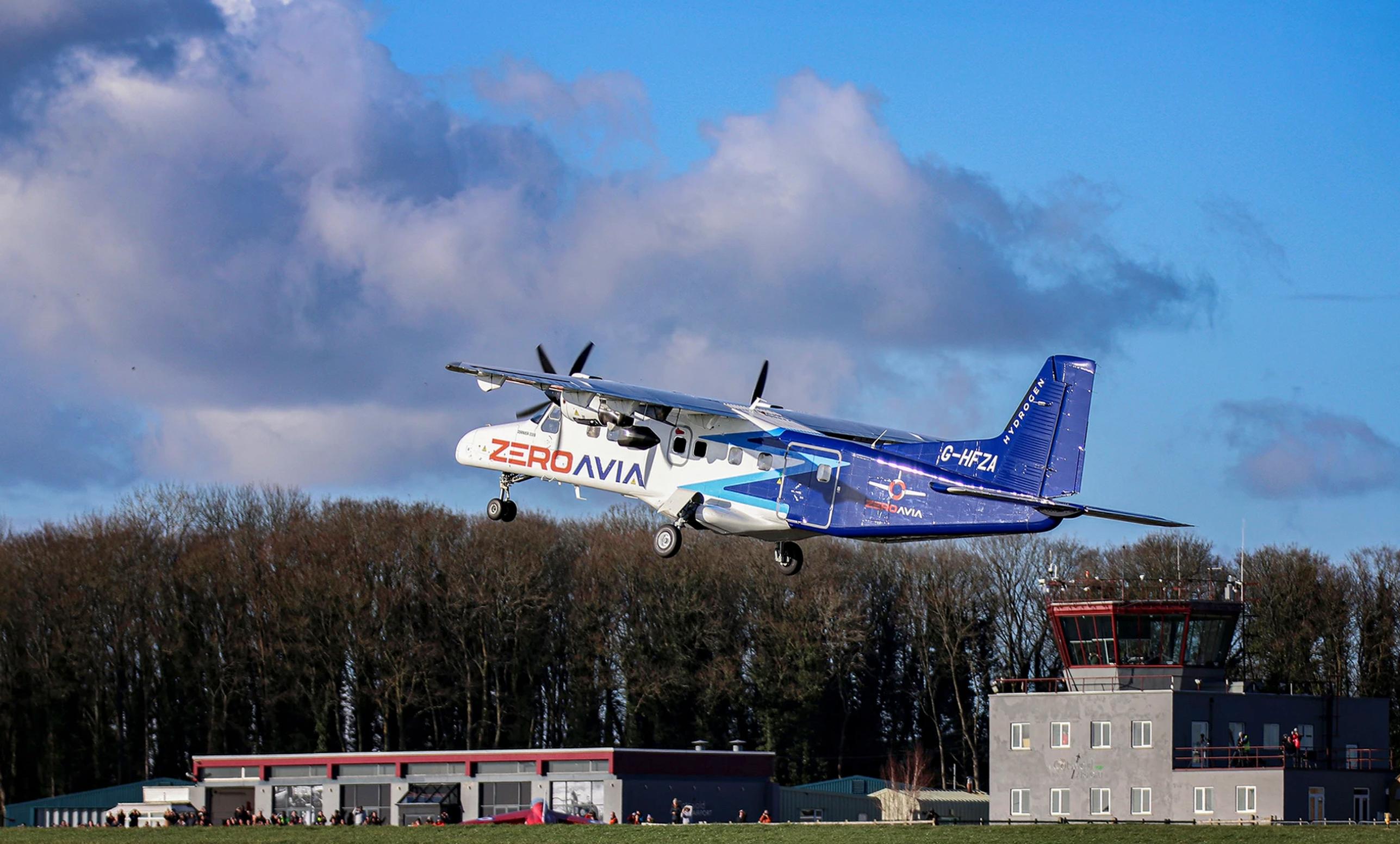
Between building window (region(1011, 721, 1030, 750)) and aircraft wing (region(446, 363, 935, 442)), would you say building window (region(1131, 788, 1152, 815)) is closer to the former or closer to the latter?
building window (region(1011, 721, 1030, 750))

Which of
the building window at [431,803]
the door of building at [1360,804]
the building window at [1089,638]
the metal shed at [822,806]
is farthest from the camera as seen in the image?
the metal shed at [822,806]

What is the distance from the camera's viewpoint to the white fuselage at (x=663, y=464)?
38.8 meters

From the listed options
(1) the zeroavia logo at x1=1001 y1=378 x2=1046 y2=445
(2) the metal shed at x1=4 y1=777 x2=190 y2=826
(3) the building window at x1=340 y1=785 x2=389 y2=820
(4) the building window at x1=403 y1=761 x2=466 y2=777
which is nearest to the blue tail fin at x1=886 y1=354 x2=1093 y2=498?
(1) the zeroavia logo at x1=1001 y1=378 x2=1046 y2=445

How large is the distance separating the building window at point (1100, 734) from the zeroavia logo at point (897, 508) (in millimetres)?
32655

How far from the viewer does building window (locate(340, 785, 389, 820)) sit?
7744 centimetres

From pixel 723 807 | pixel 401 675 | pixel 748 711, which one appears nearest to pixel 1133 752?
pixel 723 807

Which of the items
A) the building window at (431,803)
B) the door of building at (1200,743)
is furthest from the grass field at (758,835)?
the door of building at (1200,743)

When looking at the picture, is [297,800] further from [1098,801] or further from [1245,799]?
[1245,799]

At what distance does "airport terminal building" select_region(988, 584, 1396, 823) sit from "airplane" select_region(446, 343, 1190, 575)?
27.9m

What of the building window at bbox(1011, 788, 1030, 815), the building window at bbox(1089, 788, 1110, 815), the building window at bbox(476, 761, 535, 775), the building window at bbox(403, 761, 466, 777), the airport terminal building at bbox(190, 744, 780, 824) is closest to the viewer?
the building window at bbox(1089, 788, 1110, 815)

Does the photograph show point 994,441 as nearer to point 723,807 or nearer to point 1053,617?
point 1053,617

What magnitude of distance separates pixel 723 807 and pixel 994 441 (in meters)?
43.3

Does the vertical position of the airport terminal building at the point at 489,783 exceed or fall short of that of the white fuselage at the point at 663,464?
it falls short

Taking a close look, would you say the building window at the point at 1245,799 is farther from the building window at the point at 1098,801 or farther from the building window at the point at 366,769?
the building window at the point at 366,769
